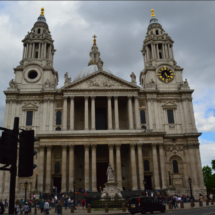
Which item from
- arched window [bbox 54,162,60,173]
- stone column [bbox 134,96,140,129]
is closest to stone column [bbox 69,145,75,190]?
arched window [bbox 54,162,60,173]

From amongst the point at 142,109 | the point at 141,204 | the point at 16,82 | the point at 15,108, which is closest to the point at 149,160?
the point at 142,109

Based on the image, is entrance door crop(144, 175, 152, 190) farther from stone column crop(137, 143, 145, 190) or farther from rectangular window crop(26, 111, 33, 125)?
rectangular window crop(26, 111, 33, 125)

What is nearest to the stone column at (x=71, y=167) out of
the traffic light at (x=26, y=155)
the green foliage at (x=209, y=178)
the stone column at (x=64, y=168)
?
the stone column at (x=64, y=168)

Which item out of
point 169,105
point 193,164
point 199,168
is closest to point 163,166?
point 193,164

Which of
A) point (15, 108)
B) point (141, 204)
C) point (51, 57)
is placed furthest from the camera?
point (51, 57)

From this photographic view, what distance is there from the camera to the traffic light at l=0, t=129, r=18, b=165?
5223 mm

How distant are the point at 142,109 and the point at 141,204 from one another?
93.2 feet

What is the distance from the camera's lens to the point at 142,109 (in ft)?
162

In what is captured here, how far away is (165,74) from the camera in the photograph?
53312 millimetres

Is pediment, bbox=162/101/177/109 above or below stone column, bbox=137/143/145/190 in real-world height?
above

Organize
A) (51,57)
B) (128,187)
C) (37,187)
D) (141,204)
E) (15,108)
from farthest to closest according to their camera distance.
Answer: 1. (51,57)
2. (15,108)
3. (128,187)
4. (37,187)
5. (141,204)

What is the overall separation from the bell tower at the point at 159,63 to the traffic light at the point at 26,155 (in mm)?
45978

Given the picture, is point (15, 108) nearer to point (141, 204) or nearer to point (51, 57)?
point (51, 57)

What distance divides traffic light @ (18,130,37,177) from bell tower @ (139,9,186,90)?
4598 centimetres
